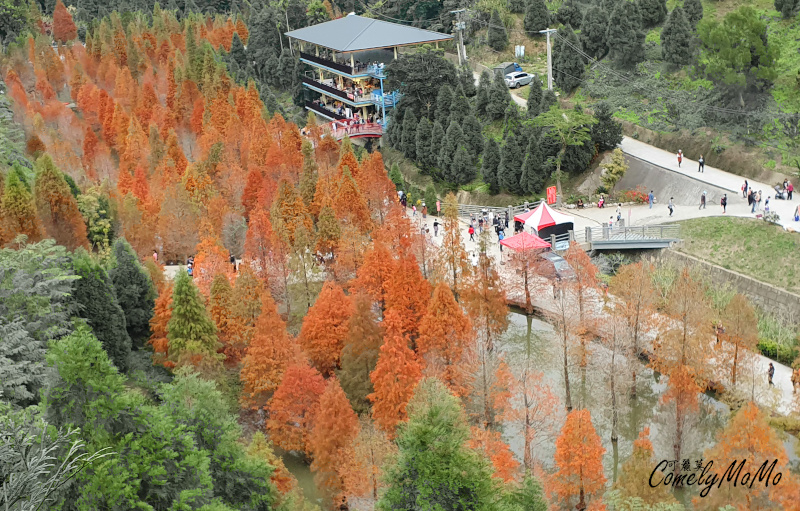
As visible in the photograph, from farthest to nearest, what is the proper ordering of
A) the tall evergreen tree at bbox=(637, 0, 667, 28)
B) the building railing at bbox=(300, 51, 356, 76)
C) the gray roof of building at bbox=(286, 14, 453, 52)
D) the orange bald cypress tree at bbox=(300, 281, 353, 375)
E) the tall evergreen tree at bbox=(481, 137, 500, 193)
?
the building railing at bbox=(300, 51, 356, 76) → the gray roof of building at bbox=(286, 14, 453, 52) → the tall evergreen tree at bbox=(637, 0, 667, 28) → the tall evergreen tree at bbox=(481, 137, 500, 193) → the orange bald cypress tree at bbox=(300, 281, 353, 375)

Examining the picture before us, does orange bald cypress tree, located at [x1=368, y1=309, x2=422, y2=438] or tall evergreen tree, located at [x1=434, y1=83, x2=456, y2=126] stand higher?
tall evergreen tree, located at [x1=434, y1=83, x2=456, y2=126]

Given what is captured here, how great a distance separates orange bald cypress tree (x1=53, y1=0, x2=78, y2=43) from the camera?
362ft

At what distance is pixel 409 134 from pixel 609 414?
113 feet

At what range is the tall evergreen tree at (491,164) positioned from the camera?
57.6 meters

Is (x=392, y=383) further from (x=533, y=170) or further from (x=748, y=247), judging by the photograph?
(x=533, y=170)

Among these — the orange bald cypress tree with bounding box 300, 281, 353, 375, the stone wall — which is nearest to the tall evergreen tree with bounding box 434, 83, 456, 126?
the stone wall

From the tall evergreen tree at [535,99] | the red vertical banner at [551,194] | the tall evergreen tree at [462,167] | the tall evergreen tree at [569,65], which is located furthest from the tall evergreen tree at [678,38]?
the tall evergreen tree at [462,167]

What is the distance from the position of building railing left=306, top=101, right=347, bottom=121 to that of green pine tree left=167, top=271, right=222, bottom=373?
4121 cm

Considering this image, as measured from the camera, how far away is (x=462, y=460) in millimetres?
18016

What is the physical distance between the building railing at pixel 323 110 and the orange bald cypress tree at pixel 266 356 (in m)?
42.0

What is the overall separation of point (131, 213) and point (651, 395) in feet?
101

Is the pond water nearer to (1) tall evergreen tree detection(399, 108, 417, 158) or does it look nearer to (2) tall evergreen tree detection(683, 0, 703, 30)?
(1) tall evergreen tree detection(399, 108, 417, 158)

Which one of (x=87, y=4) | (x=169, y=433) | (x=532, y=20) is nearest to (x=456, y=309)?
(x=169, y=433)

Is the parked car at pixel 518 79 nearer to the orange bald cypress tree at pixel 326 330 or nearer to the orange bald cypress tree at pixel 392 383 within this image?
the orange bald cypress tree at pixel 326 330
